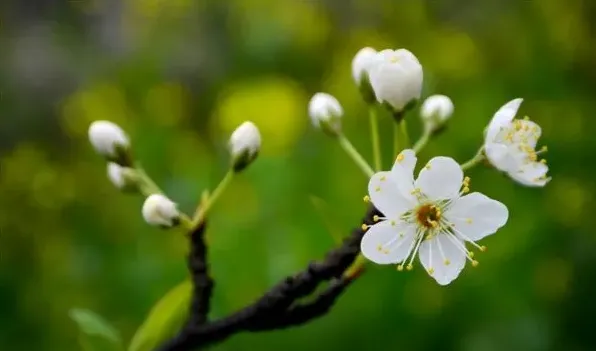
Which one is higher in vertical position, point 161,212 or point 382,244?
point 161,212

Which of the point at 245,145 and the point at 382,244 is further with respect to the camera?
the point at 245,145

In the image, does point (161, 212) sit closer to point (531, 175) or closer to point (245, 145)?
point (245, 145)

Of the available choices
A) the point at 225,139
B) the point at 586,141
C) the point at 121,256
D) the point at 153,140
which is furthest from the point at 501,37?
the point at 121,256

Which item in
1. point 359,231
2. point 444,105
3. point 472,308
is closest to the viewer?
point 359,231

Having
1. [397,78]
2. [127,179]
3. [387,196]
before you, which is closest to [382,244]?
[387,196]

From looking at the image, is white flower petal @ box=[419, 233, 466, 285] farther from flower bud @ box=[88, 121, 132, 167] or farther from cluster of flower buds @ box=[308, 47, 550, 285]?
flower bud @ box=[88, 121, 132, 167]

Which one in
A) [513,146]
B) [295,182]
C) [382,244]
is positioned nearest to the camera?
[382,244]

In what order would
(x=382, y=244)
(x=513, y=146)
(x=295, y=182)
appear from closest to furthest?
(x=382, y=244) → (x=513, y=146) → (x=295, y=182)

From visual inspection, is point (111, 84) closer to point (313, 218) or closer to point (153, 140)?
point (153, 140)
